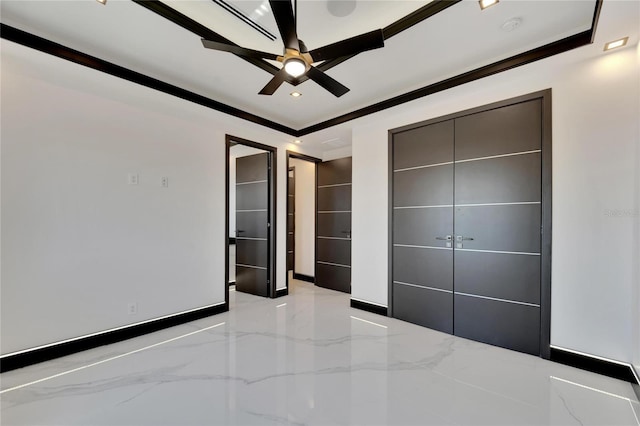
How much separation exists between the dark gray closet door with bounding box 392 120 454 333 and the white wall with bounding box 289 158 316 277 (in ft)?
7.77

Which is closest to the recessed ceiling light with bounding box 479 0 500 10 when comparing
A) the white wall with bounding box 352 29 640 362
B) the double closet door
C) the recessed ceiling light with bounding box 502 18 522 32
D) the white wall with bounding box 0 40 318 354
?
the recessed ceiling light with bounding box 502 18 522 32

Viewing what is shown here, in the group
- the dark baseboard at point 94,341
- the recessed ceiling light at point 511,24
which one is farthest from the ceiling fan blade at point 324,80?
the dark baseboard at point 94,341

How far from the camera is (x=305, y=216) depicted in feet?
19.8

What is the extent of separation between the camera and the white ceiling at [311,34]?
2008 millimetres

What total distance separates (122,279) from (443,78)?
13.3 ft

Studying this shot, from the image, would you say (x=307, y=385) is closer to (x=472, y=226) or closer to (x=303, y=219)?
(x=472, y=226)

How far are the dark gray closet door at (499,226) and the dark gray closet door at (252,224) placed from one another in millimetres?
2934

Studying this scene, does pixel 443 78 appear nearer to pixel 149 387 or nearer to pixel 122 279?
pixel 149 387

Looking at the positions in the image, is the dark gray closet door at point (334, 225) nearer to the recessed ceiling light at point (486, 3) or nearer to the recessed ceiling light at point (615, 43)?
the recessed ceiling light at point (486, 3)

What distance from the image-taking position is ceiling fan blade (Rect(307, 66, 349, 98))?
223 cm

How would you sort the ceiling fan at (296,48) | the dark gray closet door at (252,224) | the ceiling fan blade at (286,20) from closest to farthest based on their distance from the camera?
the ceiling fan blade at (286,20) < the ceiling fan at (296,48) < the dark gray closet door at (252,224)

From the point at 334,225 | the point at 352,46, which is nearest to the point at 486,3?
the point at 352,46

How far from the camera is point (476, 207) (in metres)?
3.04

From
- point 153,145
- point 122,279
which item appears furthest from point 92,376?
point 153,145
